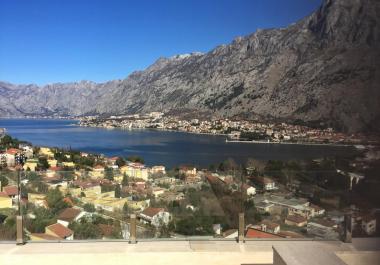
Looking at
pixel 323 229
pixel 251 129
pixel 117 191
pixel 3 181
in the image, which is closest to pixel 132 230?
pixel 117 191

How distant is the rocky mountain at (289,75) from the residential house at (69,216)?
756 inches

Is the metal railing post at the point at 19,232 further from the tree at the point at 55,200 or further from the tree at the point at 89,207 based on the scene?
the tree at the point at 89,207

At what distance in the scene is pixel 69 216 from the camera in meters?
2.81

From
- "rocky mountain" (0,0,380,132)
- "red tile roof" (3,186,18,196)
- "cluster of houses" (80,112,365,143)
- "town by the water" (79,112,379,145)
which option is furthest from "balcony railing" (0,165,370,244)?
"town by the water" (79,112,379,145)

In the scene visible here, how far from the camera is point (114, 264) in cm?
235

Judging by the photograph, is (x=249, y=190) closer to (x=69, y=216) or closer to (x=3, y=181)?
(x=69, y=216)

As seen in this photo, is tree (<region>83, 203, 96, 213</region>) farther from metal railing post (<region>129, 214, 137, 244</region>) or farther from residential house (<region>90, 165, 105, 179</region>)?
metal railing post (<region>129, 214, 137, 244</region>)

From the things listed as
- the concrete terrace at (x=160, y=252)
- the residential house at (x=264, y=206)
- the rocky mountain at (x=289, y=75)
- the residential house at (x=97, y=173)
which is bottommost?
the concrete terrace at (x=160, y=252)

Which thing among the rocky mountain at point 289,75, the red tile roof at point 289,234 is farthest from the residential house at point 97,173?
the rocky mountain at point 289,75

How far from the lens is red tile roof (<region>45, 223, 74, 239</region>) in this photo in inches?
→ 107

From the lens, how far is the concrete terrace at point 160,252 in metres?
2.37

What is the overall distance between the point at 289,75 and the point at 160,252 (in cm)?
5534

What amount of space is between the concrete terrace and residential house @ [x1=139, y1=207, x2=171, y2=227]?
A: 0.16m

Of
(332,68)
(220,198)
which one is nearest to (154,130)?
(332,68)
